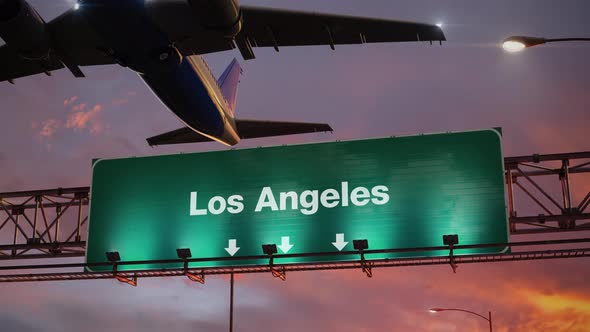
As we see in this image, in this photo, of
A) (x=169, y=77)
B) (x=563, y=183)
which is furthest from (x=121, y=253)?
(x=563, y=183)

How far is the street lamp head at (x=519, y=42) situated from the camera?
12.8 meters

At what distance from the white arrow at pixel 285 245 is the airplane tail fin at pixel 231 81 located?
998cm

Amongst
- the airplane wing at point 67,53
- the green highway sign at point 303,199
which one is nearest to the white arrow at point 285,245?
the green highway sign at point 303,199

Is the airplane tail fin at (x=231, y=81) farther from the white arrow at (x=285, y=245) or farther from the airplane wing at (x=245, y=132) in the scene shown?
the white arrow at (x=285, y=245)

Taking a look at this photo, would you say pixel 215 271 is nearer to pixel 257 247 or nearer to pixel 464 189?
pixel 257 247

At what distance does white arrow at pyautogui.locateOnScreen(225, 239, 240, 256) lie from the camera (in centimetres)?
1939

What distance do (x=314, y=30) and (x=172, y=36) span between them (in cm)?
365

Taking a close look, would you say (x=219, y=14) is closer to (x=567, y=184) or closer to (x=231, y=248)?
(x=231, y=248)

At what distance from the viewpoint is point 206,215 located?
19.8 m

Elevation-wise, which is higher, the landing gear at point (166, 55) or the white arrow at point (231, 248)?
the landing gear at point (166, 55)

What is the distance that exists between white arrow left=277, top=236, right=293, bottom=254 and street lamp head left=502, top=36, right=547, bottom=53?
7.82 metres

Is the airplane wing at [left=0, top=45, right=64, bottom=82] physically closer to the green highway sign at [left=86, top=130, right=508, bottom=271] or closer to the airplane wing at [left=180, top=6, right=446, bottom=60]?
the green highway sign at [left=86, top=130, right=508, bottom=271]

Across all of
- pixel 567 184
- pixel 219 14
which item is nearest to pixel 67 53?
pixel 219 14

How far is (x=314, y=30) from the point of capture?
19.6 m
